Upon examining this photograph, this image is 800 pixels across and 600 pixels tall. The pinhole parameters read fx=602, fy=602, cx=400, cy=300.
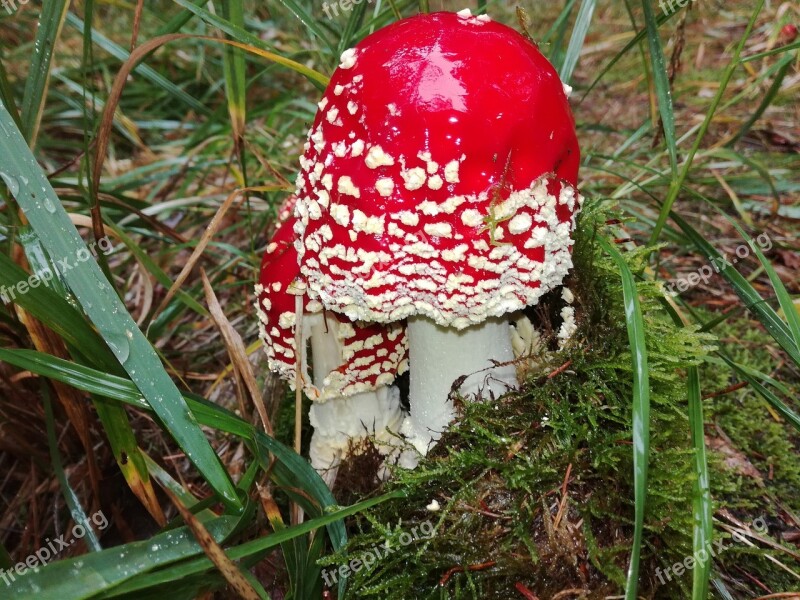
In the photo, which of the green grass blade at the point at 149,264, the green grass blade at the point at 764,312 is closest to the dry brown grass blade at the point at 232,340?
the green grass blade at the point at 149,264

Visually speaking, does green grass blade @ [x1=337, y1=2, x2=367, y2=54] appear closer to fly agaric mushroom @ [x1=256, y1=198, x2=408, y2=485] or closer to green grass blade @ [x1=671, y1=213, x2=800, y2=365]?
fly agaric mushroom @ [x1=256, y1=198, x2=408, y2=485]

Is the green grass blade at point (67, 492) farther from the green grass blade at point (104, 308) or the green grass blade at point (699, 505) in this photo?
the green grass blade at point (699, 505)

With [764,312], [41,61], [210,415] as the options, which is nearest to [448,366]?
[210,415]

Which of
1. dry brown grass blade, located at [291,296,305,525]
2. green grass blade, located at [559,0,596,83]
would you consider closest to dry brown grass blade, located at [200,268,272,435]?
dry brown grass blade, located at [291,296,305,525]

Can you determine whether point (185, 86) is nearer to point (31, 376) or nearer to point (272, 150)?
point (272, 150)

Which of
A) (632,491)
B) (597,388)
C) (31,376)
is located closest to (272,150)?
(31,376)

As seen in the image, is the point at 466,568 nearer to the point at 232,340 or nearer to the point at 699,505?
the point at 699,505
